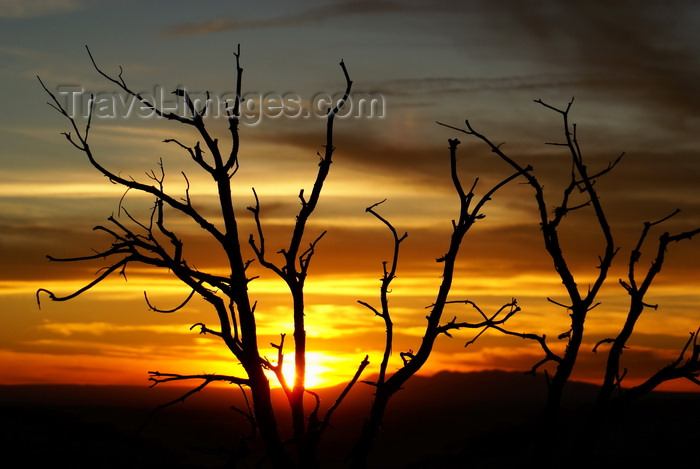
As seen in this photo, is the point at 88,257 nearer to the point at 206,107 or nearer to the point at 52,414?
the point at 206,107

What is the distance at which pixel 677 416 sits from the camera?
16.3m

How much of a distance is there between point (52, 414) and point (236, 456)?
38.1 ft

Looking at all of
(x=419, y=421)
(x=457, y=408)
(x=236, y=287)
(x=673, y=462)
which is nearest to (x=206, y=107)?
(x=236, y=287)

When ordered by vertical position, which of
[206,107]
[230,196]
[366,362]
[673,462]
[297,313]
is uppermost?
[206,107]

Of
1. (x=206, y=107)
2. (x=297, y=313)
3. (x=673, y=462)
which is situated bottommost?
(x=673, y=462)

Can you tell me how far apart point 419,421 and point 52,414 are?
1522cm

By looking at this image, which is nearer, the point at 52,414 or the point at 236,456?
the point at 236,456

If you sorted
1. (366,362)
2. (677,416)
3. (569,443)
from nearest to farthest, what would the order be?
(366,362)
(569,443)
(677,416)

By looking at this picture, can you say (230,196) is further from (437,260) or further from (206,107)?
(437,260)

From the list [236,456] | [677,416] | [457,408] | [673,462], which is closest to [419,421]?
[457,408]

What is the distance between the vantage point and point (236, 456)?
304 inches

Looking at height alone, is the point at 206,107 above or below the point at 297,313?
above

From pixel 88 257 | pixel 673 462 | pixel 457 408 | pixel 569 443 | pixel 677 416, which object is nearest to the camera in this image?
pixel 88 257

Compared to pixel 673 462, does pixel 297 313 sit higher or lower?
higher
